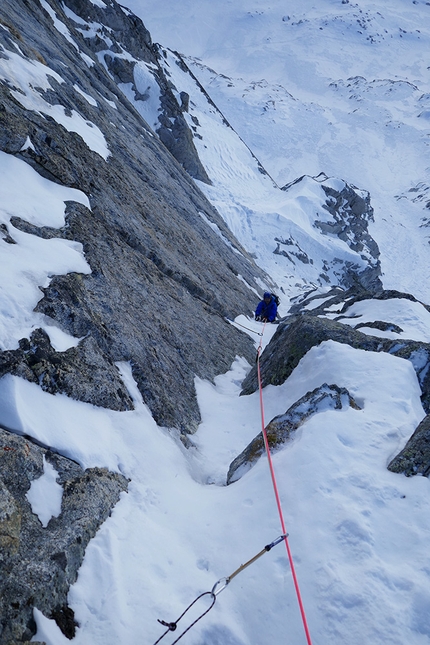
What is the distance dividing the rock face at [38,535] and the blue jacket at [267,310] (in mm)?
11930

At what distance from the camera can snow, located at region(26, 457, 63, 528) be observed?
13.9ft

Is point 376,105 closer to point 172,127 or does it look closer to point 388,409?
point 172,127

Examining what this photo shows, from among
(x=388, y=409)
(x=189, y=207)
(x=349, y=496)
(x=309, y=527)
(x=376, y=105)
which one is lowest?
(x=189, y=207)

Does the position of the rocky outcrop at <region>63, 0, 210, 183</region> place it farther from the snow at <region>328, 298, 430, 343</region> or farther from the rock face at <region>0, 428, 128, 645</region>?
the rock face at <region>0, 428, 128, 645</region>

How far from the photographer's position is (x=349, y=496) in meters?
5.14

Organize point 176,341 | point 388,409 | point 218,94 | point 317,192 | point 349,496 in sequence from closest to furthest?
point 349,496, point 388,409, point 176,341, point 317,192, point 218,94

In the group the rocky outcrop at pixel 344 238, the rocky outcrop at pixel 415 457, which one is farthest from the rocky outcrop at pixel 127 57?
the rocky outcrop at pixel 415 457

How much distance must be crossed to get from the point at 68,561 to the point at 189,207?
2160 cm

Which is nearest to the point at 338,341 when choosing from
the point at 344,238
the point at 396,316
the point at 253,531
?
the point at 396,316

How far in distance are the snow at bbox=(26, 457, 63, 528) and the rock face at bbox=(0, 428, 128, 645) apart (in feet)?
0.14

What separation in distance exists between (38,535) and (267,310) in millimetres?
13314

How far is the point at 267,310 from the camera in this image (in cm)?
1641

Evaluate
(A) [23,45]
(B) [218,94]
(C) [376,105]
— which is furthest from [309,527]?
(C) [376,105]

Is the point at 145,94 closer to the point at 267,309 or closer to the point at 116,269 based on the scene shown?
the point at 267,309
